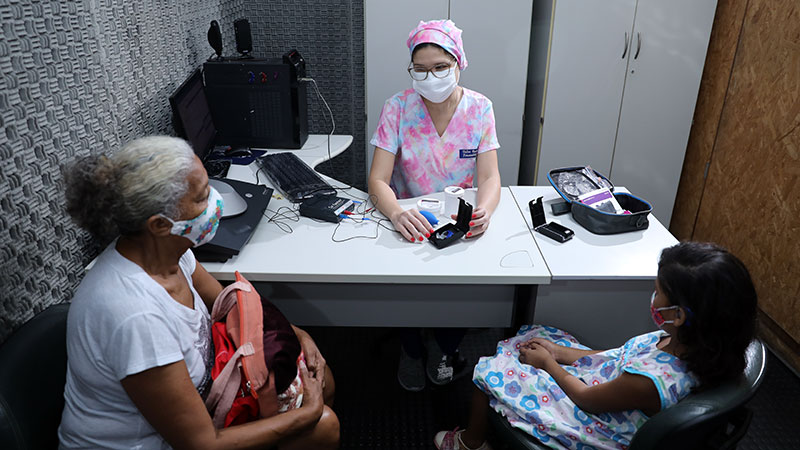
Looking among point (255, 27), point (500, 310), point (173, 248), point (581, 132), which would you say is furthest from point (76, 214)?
point (581, 132)

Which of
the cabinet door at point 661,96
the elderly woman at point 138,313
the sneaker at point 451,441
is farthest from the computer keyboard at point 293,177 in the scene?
the cabinet door at point 661,96

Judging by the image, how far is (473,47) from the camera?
306 cm

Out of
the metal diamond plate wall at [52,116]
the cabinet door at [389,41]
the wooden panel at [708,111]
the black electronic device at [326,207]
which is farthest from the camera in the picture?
the cabinet door at [389,41]

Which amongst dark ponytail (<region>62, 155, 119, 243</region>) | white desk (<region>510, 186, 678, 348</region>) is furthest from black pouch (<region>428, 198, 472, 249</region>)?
dark ponytail (<region>62, 155, 119, 243</region>)

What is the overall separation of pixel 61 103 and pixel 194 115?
26.1 inches

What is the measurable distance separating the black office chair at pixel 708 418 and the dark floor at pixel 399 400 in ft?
2.68

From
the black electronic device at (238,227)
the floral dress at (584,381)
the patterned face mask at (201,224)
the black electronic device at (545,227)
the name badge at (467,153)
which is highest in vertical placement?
the patterned face mask at (201,224)

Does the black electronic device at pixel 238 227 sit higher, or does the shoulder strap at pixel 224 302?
the black electronic device at pixel 238 227

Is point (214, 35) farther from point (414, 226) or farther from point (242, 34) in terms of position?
point (414, 226)

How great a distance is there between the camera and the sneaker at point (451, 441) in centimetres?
177

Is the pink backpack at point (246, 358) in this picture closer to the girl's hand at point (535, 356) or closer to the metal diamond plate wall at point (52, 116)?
the metal diamond plate wall at point (52, 116)

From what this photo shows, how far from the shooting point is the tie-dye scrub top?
2166 mm

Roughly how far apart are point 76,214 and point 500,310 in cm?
124

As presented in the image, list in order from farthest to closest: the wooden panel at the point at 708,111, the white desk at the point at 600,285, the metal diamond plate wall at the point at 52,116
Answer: the wooden panel at the point at 708,111 → the white desk at the point at 600,285 → the metal diamond plate wall at the point at 52,116
